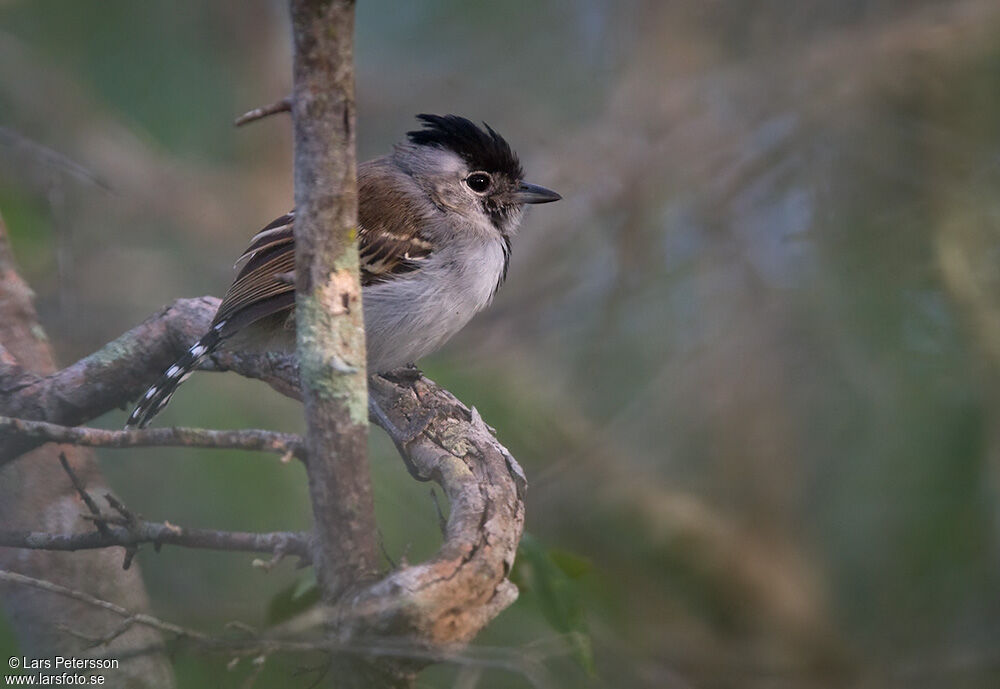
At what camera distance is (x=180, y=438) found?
1.92 m

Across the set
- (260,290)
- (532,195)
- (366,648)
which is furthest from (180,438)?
(532,195)

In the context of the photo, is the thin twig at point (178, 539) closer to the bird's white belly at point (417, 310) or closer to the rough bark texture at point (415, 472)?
the rough bark texture at point (415, 472)

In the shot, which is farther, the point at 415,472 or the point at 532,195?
the point at 532,195

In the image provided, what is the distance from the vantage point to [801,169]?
5.83 meters

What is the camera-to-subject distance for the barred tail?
308 cm

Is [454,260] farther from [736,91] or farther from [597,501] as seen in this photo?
[736,91]

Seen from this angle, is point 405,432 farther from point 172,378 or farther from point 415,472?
point 172,378

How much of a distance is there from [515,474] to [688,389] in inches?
130

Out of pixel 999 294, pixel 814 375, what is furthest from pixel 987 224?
pixel 814 375

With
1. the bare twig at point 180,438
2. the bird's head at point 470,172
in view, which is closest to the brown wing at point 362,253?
the bird's head at point 470,172

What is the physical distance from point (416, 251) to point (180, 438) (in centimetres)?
164

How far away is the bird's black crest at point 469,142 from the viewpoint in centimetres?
380
